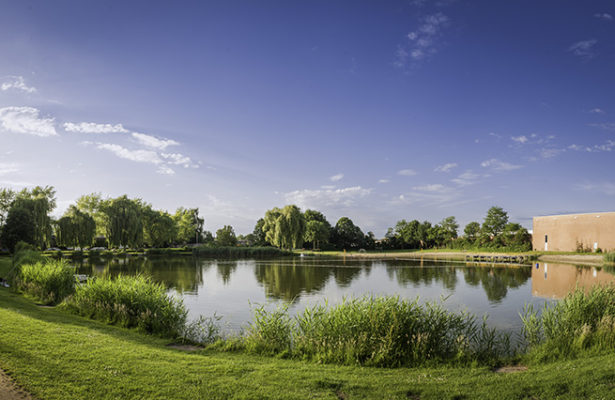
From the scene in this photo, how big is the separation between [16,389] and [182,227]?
3017 inches

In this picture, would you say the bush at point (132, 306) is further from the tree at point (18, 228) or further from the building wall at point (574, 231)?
the building wall at point (574, 231)

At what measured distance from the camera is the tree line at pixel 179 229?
44422 millimetres

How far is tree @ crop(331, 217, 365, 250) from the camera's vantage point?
84.8m

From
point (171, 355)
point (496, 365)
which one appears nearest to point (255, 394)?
point (171, 355)

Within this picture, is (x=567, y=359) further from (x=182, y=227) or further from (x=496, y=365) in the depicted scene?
(x=182, y=227)

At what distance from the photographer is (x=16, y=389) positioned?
5340mm

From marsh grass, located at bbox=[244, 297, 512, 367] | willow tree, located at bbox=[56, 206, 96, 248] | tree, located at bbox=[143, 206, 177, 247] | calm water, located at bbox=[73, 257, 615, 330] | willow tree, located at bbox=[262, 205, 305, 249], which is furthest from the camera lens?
tree, located at bbox=[143, 206, 177, 247]

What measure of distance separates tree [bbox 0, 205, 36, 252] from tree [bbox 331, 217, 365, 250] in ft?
190

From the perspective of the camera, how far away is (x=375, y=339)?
834cm

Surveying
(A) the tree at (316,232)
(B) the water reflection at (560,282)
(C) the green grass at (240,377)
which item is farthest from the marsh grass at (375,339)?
(A) the tree at (316,232)

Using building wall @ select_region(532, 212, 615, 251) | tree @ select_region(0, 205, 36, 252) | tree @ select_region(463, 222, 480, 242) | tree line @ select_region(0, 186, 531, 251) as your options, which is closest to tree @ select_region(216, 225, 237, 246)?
tree line @ select_region(0, 186, 531, 251)

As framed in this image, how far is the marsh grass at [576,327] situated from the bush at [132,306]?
9551mm

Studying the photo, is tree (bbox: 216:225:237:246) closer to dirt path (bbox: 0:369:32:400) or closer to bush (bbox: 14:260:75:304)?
bush (bbox: 14:260:75:304)

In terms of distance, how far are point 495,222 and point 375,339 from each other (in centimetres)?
6288
